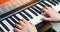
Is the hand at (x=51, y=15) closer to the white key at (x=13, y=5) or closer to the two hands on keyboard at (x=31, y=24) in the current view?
the two hands on keyboard at (x=31, y=24)

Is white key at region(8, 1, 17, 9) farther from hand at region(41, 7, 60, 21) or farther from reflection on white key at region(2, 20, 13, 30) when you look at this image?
hand at region(41, 7, 60, 21)

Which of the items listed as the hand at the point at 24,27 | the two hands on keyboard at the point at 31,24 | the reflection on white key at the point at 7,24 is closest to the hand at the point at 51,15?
the two hands on keyboard at the point at 31,24

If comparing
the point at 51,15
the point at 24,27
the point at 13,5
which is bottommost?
the point at 24,27

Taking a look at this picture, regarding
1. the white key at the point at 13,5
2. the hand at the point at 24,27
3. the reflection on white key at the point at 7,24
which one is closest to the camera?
the hand at the point at 24,27

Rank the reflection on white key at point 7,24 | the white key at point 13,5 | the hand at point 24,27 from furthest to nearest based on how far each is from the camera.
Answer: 1. the white key at point 13,5
2. the reflection on white key at point 7,24
3. the hand at point 24,27

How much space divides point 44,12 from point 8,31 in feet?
1.16

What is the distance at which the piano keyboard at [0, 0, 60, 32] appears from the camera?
4.18 ft

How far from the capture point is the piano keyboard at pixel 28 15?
1275mm

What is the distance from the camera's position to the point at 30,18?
4.46 feet

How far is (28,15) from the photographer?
1.39m

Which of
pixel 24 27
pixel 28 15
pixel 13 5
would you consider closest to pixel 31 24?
pixel 24 27

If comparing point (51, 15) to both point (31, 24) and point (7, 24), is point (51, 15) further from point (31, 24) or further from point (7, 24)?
point (7, 24)

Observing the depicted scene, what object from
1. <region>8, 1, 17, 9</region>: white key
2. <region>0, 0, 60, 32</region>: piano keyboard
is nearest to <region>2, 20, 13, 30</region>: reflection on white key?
<region>0, 0, 60, 32</region>: piano keyboard

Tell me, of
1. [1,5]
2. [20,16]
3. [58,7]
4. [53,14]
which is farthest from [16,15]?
[58,7]
